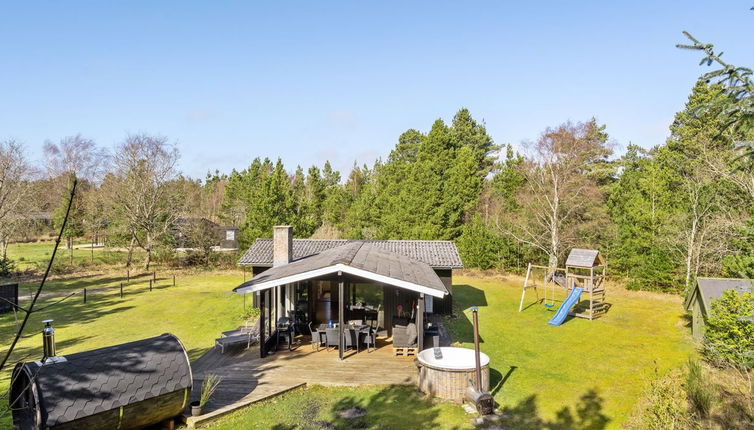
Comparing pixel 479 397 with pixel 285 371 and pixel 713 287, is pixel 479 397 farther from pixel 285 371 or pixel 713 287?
pixel 713 287

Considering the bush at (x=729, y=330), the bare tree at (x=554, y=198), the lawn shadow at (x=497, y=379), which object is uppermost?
the bare tree at (x=554, y=198)

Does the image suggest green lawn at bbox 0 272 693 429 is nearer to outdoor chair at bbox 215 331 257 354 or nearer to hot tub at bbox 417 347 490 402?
hot tub at bbox 417 347 490 402

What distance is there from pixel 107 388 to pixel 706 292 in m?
15.9

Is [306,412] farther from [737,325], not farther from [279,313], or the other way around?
[737,325]

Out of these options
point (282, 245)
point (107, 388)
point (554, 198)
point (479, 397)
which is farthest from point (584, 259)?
point (107, 388)

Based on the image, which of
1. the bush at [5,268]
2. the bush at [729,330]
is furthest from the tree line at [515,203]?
the bush at [729,330]

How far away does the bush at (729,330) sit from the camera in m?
10.3

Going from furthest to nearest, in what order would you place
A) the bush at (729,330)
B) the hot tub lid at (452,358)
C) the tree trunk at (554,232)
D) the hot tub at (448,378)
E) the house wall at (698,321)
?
1. the tree trunk at (554,232)
2. the house wall at (698,321)
3. the bush at (729,330)
4. the hot tub lid at (452,358)
5. the hot tub at (448,378)

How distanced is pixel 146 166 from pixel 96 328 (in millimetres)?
18458

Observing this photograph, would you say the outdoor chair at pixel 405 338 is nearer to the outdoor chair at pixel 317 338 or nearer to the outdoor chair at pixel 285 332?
the outdoor chair at pixel 317 338

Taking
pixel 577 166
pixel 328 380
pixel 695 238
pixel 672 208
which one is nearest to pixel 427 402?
pixel 328 380

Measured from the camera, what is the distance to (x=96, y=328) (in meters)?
16.8

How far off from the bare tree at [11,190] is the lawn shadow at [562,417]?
31574 millimetres

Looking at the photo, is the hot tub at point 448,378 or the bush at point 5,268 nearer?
the hot tub at point 448,378
